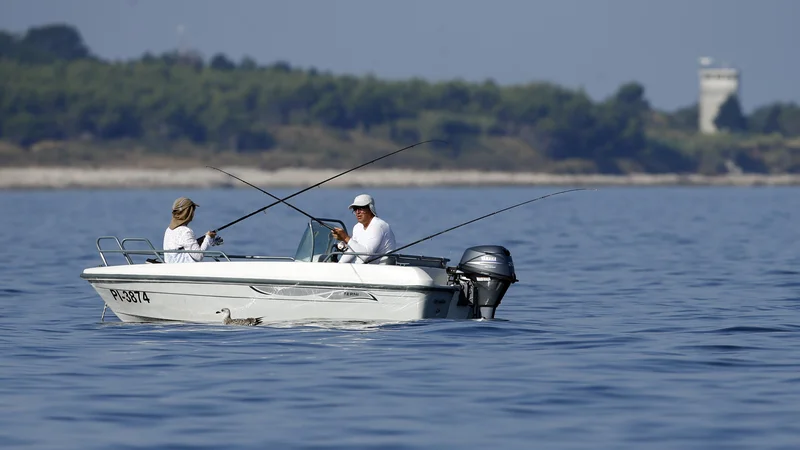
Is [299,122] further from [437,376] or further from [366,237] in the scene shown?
[437,376]

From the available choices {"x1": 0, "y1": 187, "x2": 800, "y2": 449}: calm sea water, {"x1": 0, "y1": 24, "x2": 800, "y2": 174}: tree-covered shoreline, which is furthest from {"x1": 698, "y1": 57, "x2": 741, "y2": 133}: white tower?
{"x1": 0, "y1": 187, "x2": 800, "y2": 449}: calm sea water

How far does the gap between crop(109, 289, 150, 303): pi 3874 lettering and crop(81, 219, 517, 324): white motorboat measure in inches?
0.5

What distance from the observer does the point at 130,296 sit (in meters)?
14.5

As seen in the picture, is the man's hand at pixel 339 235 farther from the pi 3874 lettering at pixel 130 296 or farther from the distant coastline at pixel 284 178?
the distant coastline at pixel 284 178

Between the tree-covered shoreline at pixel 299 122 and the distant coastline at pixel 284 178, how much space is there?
5.67ft

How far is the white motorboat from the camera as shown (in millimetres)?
13695

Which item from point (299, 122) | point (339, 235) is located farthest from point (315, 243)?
point (299, 122)

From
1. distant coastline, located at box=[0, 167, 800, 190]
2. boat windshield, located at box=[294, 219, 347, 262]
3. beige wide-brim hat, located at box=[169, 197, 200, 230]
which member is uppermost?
beige wide-brim hat, located at box=[169, 197, 200, 230]

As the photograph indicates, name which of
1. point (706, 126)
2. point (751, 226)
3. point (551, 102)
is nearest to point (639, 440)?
point (751, 226)

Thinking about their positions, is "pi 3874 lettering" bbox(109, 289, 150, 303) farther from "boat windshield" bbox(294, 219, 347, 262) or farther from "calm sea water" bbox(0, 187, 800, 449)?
"boat windshield" bbox(294, 219, 347, 262)

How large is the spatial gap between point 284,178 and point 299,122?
69.9 ft

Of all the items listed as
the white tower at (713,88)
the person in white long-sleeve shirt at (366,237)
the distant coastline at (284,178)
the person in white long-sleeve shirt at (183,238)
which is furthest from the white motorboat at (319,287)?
the white tower at (713,88)

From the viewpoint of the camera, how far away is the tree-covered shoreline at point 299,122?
118250 millimetres

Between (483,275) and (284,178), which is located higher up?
(483,275)
